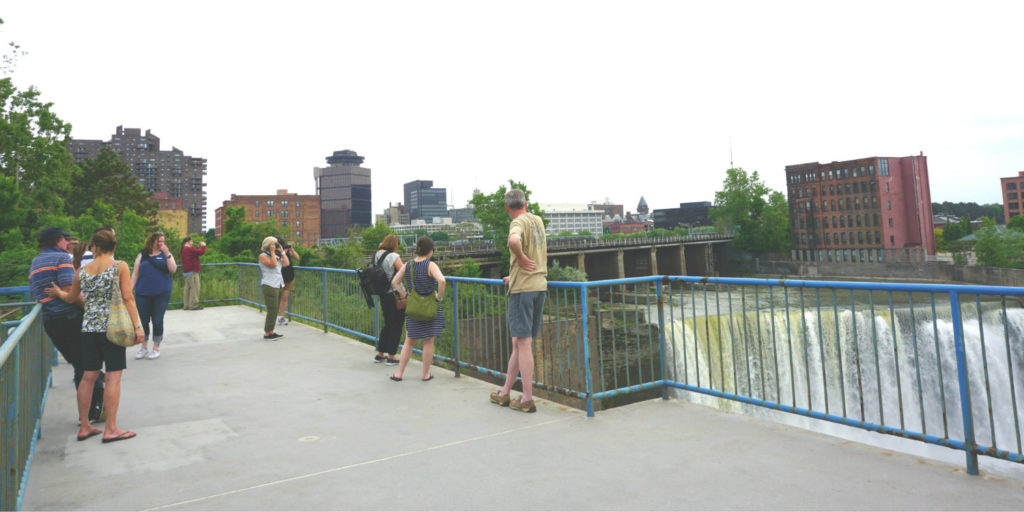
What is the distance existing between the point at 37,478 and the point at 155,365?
14.9 feet

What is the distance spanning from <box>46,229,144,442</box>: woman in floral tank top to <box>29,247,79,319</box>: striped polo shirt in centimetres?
38

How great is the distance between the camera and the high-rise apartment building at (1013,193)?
4941 inches

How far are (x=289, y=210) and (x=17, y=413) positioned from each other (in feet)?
463

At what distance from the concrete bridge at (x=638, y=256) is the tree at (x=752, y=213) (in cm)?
434

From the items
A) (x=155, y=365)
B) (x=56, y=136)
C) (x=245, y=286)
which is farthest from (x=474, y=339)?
(x=56, y=136)

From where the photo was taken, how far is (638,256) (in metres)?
105

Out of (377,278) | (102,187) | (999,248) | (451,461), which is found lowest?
(451,461)

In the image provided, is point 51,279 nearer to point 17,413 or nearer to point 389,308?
point 17,413

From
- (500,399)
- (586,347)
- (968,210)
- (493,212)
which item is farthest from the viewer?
(968,210)

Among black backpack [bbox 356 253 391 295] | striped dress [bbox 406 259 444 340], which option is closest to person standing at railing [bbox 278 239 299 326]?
black backpack [bbox 356 253 391 295]

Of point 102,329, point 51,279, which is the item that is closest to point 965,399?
point 102,329

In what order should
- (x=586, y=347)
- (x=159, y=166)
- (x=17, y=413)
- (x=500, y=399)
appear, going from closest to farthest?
(x=17, y=413)
(x=586, y=347)
(x=500, y=399)
(x=159, y=166)

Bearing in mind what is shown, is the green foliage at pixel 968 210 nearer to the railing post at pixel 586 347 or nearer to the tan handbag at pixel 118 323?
the railing post at pixel 586 347

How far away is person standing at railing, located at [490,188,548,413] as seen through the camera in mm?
5230
